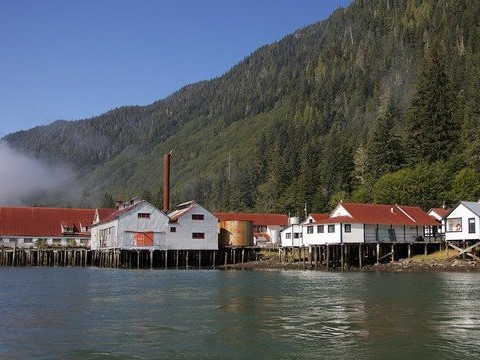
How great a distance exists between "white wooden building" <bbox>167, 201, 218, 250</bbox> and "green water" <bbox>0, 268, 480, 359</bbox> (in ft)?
145

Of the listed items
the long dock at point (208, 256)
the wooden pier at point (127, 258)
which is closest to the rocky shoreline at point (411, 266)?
the long dock at point (208, 256)

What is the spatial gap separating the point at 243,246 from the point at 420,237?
26.3 metres

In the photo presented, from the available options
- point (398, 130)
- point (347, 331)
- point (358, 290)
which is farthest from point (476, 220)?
point (398, 130)

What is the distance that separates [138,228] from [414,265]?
122ft

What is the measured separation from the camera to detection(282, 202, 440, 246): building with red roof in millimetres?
74938

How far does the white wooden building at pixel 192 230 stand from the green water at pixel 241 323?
145ft

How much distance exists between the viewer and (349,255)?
76.6 m

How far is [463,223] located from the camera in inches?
2729

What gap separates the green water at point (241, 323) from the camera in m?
20.8

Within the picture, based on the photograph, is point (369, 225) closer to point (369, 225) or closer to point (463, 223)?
point (369, 225)

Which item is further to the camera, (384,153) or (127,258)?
(384,153)

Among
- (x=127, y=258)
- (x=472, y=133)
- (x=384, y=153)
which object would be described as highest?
(x=472, y=133)

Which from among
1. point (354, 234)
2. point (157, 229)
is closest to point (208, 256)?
point (157, 229)

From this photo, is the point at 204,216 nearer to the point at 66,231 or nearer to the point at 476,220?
the point at 66,231
